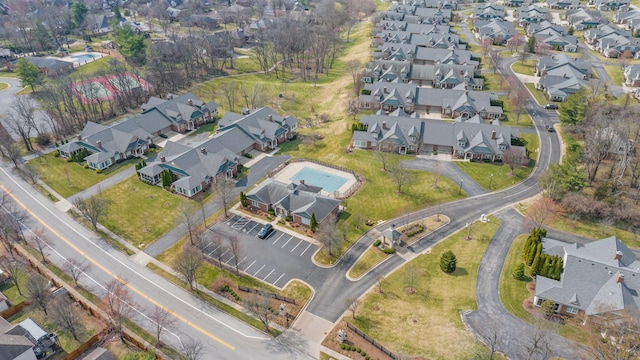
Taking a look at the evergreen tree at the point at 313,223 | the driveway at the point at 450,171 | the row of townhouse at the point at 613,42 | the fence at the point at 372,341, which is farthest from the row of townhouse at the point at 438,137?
the row of townhouse at the point at 613,42

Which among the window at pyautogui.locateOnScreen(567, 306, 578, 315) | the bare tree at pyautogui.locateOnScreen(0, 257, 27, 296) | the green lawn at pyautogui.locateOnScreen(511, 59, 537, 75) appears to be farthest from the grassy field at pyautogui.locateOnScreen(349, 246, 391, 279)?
the green lawn at pyautogui.locateOnScreen(511, 59, 537, 75)

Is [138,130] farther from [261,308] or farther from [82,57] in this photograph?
[82,57]

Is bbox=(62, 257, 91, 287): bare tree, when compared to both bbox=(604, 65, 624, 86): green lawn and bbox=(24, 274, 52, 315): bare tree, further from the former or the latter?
bbox=(604, 65, 624, 86): green lawn

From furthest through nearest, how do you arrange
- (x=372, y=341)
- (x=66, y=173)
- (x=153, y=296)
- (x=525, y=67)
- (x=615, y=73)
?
1. (x=525, y=67)
2. (x=615, y=73)
3. (x=66, y=173)
4. (x=153, y=296)
5. (x=372, y=341)

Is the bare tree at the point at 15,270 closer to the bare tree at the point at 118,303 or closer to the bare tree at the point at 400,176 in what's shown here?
the bare tree at the point at 118,303

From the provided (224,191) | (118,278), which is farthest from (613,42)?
(118,278)

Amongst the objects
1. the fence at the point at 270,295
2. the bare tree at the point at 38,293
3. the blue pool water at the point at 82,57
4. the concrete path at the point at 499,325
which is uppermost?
the blue pool water at the point at 82,57

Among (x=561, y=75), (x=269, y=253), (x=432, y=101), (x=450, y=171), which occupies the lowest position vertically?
(x=269, y=253)
